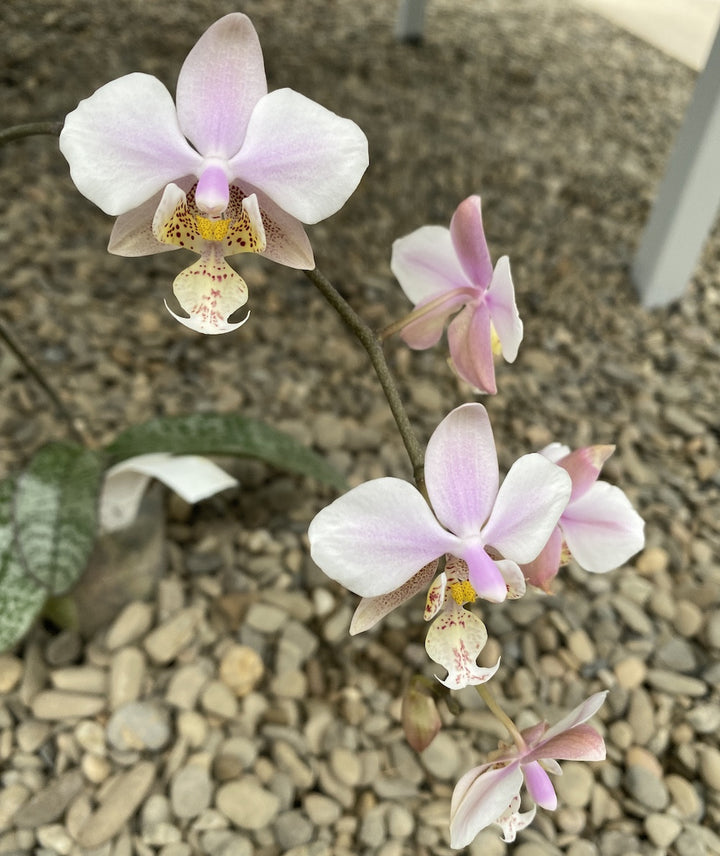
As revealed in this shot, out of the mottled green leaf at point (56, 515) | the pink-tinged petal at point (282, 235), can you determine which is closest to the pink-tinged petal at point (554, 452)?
the pink-tinged petal at point (282, 235)

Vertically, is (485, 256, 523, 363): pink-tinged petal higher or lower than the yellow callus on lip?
lower

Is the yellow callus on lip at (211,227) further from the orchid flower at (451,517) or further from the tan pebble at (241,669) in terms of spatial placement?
the tan pebble at (241,669)

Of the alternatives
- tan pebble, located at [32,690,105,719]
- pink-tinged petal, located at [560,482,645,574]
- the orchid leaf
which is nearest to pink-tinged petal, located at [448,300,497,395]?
pink-tinged petal, located at [560,482,645,574]

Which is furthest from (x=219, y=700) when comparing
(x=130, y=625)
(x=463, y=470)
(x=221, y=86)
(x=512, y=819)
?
(x=221, y=86)

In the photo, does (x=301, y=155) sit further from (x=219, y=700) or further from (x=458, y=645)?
(x=219, y=700)

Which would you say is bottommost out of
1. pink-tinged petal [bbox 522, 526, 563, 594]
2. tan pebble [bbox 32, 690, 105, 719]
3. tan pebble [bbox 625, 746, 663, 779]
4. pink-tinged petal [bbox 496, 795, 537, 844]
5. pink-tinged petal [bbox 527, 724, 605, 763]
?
tan pebble [bbox 32, 690, 105, 719]

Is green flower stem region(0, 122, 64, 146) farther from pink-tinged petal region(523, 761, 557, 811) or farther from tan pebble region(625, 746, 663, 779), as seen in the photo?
tan pebble region(625, 746, 663, 779)
